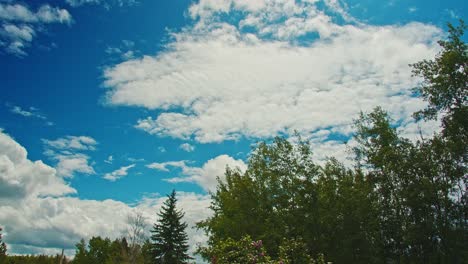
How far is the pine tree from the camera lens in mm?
43984

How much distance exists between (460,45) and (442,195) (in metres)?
12.5

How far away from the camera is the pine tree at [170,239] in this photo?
44.0 m

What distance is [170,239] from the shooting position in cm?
4547

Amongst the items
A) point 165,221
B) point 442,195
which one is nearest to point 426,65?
point 442,195

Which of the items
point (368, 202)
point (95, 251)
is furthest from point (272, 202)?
point (95, 251)

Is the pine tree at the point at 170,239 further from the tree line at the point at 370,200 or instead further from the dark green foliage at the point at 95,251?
the dark green foliage at the point at 95,251

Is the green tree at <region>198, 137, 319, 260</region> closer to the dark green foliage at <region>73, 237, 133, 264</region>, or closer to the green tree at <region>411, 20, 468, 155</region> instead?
the green tree at <region>411, 20, 468, 155</region>

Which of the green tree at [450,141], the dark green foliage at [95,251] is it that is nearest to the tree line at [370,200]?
the green tree at [450,141]

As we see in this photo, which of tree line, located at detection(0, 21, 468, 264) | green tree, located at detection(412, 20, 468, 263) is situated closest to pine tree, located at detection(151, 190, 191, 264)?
tree line, located at detection(0, 21, 468, 264)

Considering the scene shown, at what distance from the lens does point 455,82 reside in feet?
85.5

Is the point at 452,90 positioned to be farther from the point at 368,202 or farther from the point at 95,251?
the point at 95,251

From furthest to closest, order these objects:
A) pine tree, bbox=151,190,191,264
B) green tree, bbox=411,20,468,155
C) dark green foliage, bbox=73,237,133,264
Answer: dark green foliage, bbox=73,237,133,264 < pine tree, bbox=151,190,191,264 < green tree, bbox=411,20,468,155

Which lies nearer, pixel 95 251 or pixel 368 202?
pixel 368 202

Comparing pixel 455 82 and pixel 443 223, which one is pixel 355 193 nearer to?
pixel 443 223
